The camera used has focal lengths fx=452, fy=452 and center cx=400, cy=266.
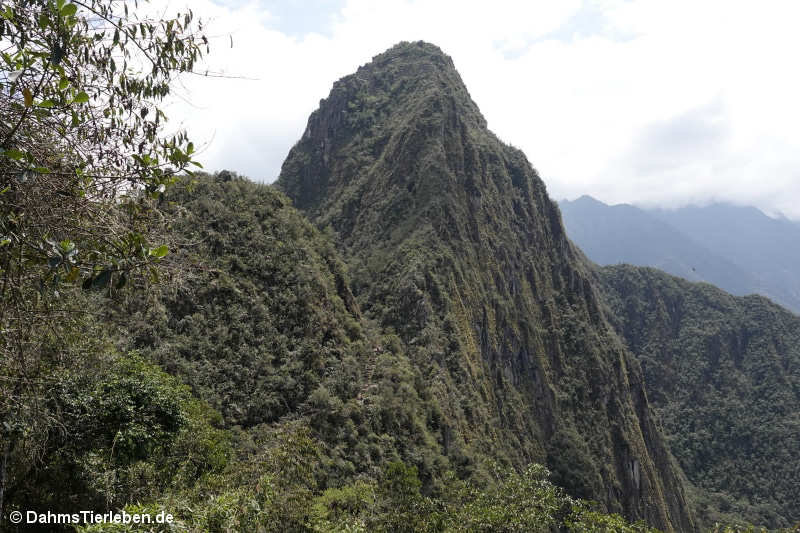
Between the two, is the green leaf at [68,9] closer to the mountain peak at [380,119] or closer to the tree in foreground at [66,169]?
the tree in foreground at [66,169]

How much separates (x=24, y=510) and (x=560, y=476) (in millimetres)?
51660

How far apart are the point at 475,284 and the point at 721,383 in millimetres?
78392

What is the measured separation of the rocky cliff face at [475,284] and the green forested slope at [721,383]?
17.8 metres

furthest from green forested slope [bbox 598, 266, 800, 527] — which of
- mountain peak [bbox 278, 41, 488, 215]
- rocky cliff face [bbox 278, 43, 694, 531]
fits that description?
mountain peak [bbox 278, 41, 488, 215]

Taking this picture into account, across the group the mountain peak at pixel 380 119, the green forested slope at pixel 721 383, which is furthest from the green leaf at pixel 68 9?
the green forested slope at pixel 721 383

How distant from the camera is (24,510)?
366 inches

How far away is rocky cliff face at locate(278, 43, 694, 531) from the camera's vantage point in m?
42.1

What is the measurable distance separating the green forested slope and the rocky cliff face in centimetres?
1778

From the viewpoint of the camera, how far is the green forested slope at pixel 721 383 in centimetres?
7688

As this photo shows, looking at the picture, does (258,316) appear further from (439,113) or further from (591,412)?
(591,412)

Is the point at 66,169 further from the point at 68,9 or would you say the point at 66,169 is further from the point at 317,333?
the point at 317,333

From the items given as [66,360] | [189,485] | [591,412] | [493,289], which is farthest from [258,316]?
[591,412]

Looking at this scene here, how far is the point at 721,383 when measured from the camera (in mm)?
96875

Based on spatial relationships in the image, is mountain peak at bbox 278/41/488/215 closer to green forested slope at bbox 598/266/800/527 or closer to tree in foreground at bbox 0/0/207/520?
tree in foreground at bbox 0/0/207/520
